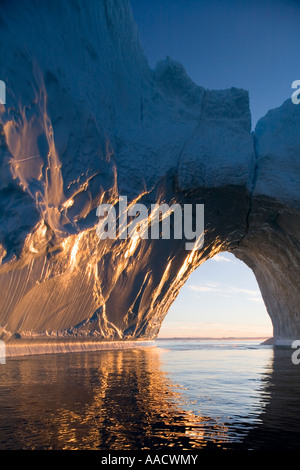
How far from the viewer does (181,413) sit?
4.91m

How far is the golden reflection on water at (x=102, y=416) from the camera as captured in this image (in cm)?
367

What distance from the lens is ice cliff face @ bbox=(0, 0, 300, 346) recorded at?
9727mm

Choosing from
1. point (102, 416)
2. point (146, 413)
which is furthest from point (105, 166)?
point (102, 416)

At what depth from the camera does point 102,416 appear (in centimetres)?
471

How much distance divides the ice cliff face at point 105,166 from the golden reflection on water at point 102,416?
4.15 meters

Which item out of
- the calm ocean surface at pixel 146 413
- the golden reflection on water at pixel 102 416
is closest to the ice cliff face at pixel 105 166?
the golden reflection on water at pixel 102 416

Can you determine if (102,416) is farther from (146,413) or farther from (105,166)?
(105,166)

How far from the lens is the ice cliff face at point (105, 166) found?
31.9ft

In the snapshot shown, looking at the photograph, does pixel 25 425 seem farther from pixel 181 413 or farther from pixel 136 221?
pixel 136 221

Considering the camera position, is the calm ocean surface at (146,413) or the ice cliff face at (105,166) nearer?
the calm ocean surface at (146,413)

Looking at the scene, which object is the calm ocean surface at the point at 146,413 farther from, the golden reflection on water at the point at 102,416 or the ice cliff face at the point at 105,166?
the ice cliff face at the point at 105,166

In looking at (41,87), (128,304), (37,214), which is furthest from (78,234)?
(128,304)

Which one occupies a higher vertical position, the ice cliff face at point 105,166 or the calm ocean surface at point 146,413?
the ice cliff face at point 105,166

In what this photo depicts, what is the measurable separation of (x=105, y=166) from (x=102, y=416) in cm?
900
